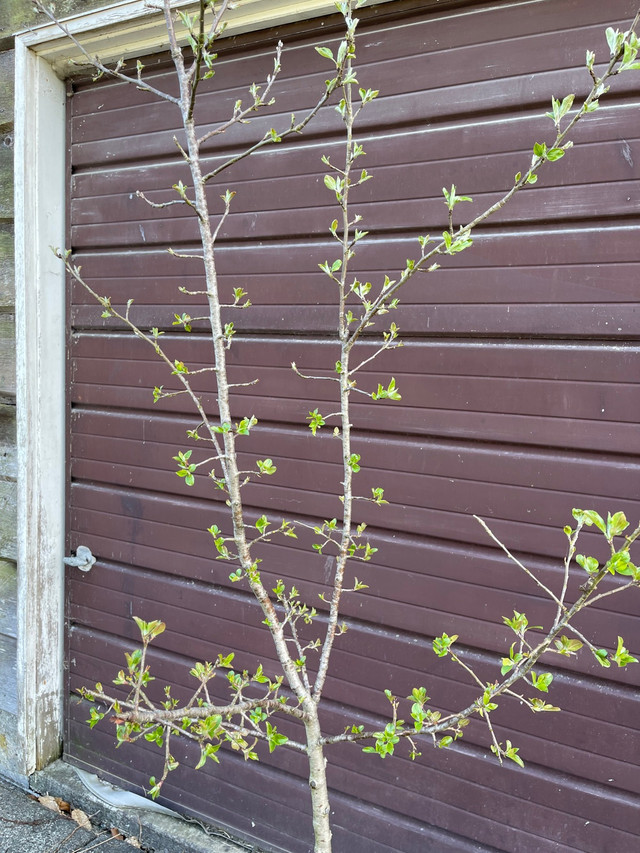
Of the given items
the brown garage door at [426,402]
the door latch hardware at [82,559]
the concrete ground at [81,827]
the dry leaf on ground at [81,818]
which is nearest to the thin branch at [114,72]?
the brown garage door at [426,402]

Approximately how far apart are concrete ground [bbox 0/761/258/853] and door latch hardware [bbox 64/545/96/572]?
2.47ft

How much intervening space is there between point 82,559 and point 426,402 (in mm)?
1407

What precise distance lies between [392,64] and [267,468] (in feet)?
4.06

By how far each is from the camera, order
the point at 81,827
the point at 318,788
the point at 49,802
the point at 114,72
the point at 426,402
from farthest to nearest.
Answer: the point at 49,802 → the point at 81,827 → the point at 426,402 → the point at 114,72 → the point at 318,788

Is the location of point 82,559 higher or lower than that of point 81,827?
higher

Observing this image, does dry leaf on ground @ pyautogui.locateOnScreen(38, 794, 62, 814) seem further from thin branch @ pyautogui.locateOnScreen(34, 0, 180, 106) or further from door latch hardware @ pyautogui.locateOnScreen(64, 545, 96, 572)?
thin branch @ pyautogui.locateOnScreen(34, 0, 180, 106)

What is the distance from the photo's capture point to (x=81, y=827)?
2.49m

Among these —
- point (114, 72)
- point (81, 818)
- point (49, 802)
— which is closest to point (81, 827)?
point (81, 818)

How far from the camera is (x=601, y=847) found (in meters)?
1.79

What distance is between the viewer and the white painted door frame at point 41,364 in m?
2.52

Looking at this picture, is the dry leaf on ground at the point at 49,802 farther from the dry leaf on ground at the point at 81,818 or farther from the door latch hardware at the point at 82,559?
the door latch hardware at the point at 82,559

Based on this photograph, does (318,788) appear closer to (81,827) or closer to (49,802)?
(81,827)

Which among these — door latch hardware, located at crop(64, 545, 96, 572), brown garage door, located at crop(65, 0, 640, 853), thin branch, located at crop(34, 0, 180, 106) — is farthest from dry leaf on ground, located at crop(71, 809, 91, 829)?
thin branch, located at crop(34, 0, 180, 106)

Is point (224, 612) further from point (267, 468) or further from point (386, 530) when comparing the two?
point (267, 468)
